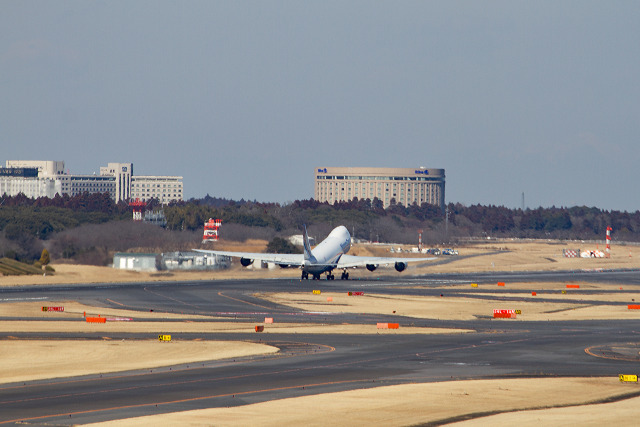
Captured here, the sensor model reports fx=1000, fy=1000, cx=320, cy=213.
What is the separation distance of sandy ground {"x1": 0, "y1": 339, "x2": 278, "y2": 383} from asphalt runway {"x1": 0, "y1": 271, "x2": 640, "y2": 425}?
5.51ft

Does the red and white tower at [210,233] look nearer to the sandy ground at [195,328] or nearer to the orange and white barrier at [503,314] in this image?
the orange and white barrier at [503,314]

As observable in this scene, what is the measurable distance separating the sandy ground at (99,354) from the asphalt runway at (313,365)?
5.51 feet

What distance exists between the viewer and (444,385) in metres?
38.9

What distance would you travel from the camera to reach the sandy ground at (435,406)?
1221 inches

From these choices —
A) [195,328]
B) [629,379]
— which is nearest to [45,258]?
[195,328]

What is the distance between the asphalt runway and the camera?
34312mm

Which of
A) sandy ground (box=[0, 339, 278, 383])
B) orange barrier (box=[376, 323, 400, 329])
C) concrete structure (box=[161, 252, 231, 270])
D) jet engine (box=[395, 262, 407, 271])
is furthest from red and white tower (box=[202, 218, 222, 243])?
sandy ground (box=[0, 339, 278, 383])

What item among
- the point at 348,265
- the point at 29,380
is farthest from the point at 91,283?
the point at 29,380

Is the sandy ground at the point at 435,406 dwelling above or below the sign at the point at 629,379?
below

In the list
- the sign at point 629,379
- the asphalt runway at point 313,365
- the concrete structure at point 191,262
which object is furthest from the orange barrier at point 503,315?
the concrete structure at point 191,262

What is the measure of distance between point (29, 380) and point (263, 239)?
12701cm

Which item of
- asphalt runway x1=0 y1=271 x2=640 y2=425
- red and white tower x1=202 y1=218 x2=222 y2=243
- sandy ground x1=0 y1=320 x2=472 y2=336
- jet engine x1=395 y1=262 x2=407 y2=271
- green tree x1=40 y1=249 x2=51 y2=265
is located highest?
red and white tower x1=202 y1=218 x2=222 y2=243

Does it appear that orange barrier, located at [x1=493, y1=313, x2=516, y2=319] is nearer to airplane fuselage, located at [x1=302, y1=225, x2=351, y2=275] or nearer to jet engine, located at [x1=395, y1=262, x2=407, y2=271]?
airplane fuselage, located at [x1=302, y1=225, x2=351, y2=275]

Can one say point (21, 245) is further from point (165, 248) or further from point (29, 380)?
point (29, 380)
